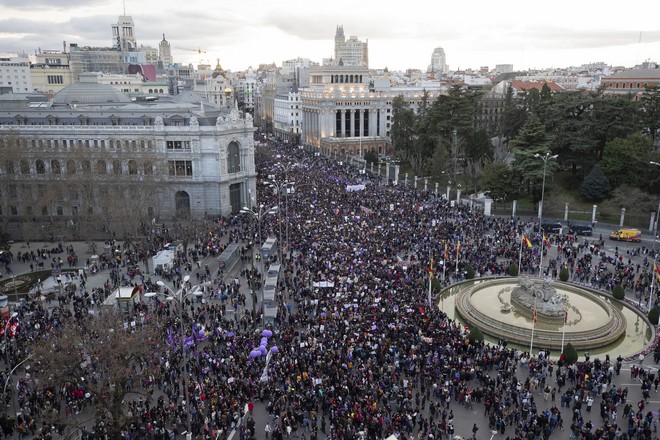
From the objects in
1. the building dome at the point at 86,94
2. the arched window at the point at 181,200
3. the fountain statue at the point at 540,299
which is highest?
the building dome at the point at 86,94

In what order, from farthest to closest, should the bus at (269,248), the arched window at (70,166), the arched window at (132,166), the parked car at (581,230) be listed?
the arched window at (132,166)
the arched window at (70,166)
the parked car at (581,230)
the bus at (269,248)

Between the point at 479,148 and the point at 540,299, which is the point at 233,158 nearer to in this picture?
the point at 479,148

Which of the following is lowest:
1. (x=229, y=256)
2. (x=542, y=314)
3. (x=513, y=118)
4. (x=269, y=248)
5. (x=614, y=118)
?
(x=542, y=314)

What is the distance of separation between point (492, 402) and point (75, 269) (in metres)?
31.4

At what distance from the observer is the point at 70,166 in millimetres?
50594

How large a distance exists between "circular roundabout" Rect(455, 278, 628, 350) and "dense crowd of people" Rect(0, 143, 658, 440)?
1.67 metres

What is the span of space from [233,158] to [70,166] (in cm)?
1512

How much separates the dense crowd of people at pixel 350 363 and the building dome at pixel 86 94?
3044 cm

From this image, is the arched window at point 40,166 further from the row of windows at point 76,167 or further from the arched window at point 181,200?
the arched window at point 181,200

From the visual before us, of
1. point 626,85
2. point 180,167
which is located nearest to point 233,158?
point 180,167

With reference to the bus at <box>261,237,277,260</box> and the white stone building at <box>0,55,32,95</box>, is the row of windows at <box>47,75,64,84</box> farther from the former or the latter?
the bus at <box>261,237,277,260</box>

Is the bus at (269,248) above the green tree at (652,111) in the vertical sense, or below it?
below

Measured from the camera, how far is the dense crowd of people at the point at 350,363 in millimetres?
20766

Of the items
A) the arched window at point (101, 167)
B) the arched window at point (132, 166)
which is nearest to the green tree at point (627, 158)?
the arched window at point (132, 166)
